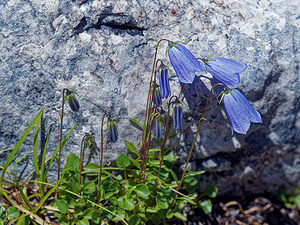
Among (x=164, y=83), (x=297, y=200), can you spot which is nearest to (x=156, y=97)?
(x=164, y=83)

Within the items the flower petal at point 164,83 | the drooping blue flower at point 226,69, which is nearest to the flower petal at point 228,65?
the drooping blue flower at point 226,69

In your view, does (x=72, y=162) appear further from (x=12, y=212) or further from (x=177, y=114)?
(x=177, y=114)

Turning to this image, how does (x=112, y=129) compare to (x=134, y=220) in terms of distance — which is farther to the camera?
(x=134, y=220)

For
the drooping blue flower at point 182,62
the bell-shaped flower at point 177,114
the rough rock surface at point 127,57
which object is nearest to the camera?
the drooping blue flower at point 182,62

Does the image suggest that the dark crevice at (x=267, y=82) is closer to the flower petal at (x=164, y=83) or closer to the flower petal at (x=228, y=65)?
the flower petal at (x=228, y=65)

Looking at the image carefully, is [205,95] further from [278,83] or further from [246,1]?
[246,1]
